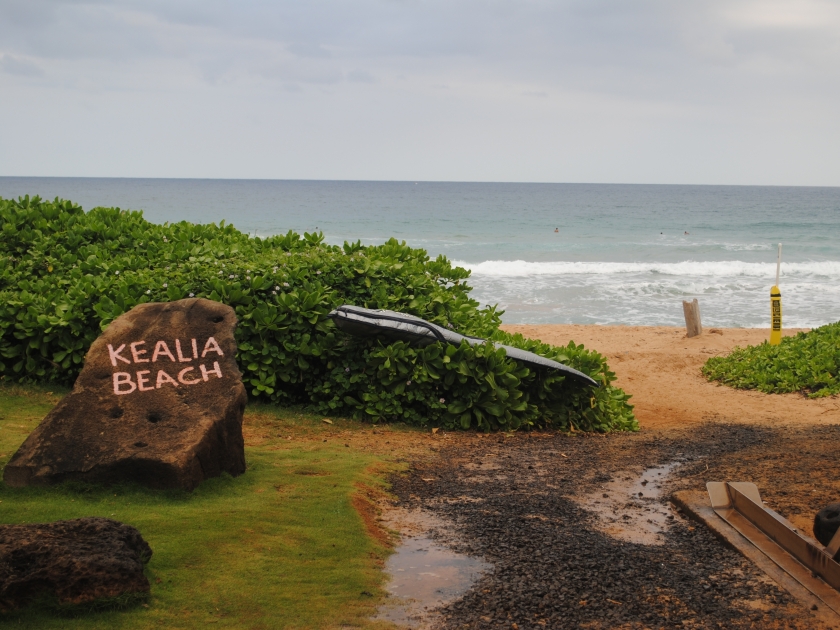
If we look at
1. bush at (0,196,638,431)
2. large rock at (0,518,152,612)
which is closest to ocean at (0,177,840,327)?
bush at (0,196,638,431)

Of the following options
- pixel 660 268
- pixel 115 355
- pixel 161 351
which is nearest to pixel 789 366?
pixel 161 351

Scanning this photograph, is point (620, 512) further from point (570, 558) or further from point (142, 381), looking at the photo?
point (142, 381)

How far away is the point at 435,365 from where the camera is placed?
6.90 m

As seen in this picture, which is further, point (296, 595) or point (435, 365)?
point (435, 365)

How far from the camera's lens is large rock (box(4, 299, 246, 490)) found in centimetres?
452

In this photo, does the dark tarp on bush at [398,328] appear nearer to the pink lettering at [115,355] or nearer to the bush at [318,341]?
the bush at [318,341]

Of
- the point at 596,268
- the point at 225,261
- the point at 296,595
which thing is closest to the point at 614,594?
the point at 296,595

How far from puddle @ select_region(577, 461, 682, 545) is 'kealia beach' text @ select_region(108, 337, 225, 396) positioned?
2574mm

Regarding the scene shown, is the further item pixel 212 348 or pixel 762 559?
pixel 212 348

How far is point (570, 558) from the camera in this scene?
13.4 ft

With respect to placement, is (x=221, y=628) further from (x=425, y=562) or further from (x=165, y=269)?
(x=165, y=269)

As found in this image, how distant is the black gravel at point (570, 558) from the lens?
3.46 metres

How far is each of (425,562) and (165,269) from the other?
4.59 meters

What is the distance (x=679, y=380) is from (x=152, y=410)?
8.66 m
